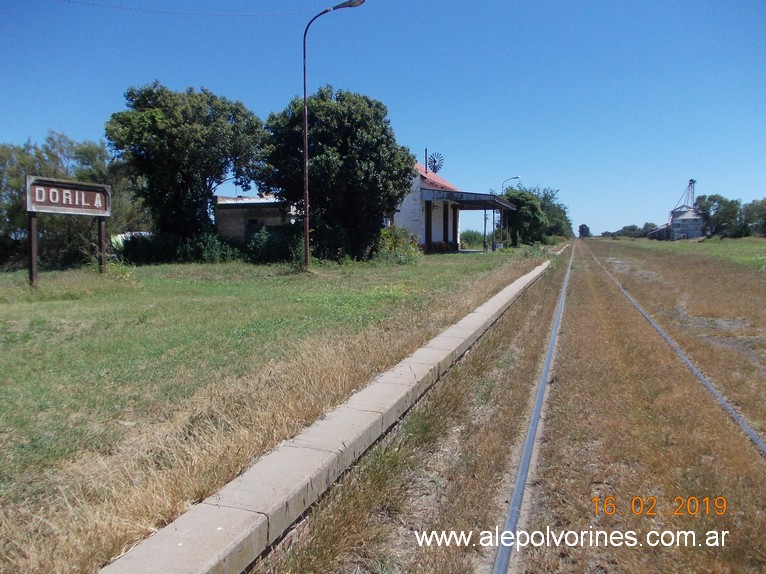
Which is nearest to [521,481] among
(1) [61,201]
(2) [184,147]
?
(1) [61,201]

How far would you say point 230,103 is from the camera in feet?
85.9

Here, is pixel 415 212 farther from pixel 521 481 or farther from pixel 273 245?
pixel 521 481

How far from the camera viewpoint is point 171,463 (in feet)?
12.2

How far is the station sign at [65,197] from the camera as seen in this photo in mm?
→ 14305

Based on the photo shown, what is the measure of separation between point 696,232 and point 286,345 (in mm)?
122831

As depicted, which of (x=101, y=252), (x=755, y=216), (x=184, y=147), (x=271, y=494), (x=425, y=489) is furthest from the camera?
(x=755, y=216)

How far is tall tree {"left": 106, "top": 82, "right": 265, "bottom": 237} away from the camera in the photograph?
960 inches

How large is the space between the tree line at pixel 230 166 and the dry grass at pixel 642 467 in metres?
19.1

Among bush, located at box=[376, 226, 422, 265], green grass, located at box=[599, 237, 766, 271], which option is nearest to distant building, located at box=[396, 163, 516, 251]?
bush, located at box=[376, 226, 422, 265]

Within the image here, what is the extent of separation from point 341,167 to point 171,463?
22.0 meters

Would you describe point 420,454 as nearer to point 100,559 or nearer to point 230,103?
point 100,559

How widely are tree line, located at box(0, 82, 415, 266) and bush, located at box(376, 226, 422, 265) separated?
2.32 ft
